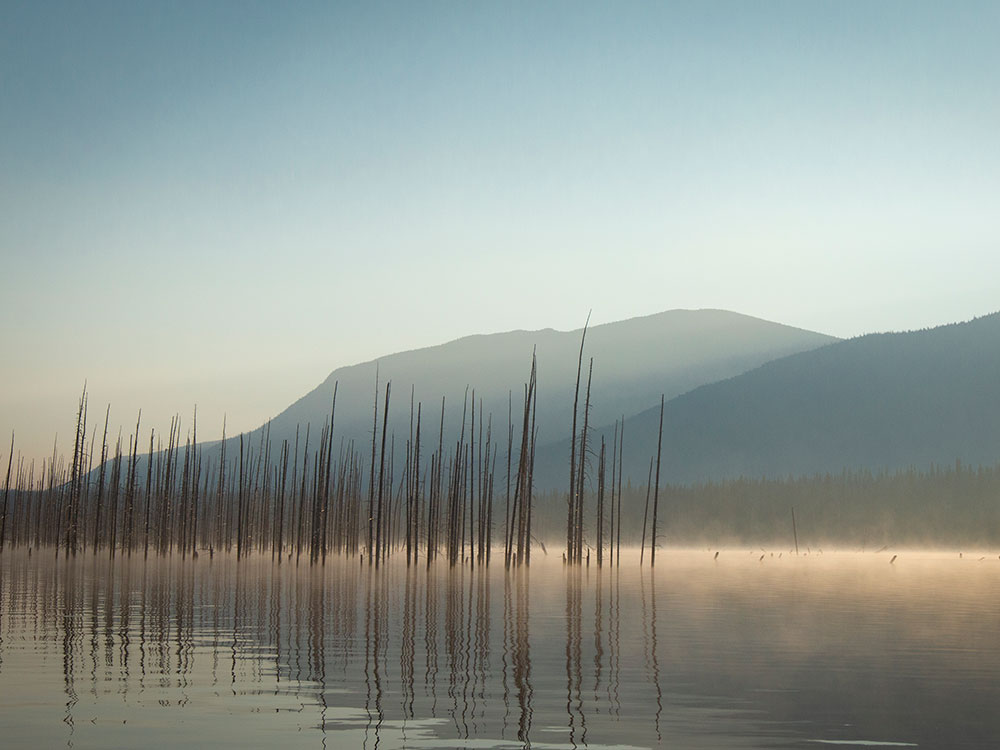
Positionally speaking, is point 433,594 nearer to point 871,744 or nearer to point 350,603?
point 350,603

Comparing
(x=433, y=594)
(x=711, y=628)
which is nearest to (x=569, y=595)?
(x=433, y=594)

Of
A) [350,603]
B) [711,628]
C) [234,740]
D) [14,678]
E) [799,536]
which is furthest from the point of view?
[799,536]

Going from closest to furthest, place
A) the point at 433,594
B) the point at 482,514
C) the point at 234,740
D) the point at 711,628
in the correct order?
the point at 234,740 → the point at 711,628 → the point at 433,594 → the point at 482,514

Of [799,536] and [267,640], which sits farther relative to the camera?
[799,536]

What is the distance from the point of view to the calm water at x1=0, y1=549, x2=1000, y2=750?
1104 cm

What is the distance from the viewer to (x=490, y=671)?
15.6 m

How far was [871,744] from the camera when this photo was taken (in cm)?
1059

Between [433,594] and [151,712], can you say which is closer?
[151,712]

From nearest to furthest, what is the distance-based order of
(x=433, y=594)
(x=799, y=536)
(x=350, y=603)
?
(x=350, y=603), (x=433, y=594), (x=799, y=536)

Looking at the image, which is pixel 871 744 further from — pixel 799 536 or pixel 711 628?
pixel 799 536

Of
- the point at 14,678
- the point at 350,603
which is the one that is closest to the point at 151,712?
the point at 14,678

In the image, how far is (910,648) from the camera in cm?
1906

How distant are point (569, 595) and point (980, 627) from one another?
12472 mm

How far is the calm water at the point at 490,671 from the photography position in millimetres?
11039
